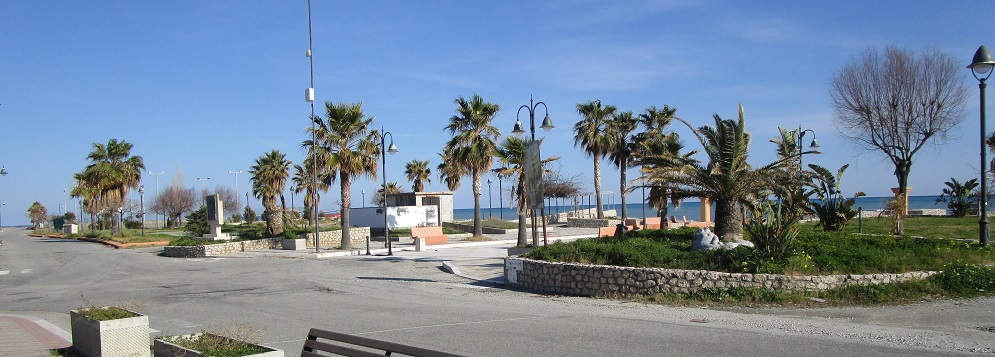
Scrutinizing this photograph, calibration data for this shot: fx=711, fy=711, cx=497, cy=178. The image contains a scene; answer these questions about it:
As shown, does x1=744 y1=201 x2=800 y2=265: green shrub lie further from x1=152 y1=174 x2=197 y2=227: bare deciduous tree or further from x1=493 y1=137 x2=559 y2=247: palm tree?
x1=152 y1=174 x2=197 y2=227: bare deciduous tree

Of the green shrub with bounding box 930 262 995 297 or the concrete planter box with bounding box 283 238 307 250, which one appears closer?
the green shrub with bounding box 930 262 995 297

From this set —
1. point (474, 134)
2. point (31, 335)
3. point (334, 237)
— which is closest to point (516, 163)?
point (474, 134)

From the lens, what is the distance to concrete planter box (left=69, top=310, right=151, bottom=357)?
830cm

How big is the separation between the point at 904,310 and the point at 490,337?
704 cm

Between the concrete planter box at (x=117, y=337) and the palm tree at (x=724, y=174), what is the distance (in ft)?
44.9

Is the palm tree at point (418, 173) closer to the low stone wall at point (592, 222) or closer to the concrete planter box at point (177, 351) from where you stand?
the low stone wall at point (592, 222)

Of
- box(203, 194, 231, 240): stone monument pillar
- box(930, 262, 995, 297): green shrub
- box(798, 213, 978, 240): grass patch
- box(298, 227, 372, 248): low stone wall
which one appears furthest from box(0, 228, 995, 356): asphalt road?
box(203, 194, 231, 240): stone monument pillar

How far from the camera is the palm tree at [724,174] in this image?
18.3 m

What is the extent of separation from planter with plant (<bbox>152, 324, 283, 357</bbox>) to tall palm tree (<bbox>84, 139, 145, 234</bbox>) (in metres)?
54.2

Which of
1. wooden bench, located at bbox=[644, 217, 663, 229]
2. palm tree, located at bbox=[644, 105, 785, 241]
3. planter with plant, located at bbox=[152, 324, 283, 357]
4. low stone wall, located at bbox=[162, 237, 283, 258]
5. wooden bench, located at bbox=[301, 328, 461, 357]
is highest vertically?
palm tree, located at bbox=[644, 105, 785, 241]

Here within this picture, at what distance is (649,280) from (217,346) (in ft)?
30.6

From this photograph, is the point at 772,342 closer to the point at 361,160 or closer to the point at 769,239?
the point at 769,239

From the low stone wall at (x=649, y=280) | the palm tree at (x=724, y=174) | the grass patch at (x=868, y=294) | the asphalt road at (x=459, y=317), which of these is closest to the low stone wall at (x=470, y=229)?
the asphalt road at (x=459, y=317)

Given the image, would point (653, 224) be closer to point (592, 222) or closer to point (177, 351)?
point (592, 222)
